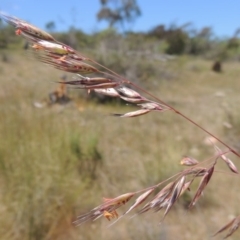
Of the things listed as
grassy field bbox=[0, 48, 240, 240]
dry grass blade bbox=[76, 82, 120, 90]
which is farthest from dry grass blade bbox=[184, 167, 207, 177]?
grassy field bbox=[0, 48, 240, 240]

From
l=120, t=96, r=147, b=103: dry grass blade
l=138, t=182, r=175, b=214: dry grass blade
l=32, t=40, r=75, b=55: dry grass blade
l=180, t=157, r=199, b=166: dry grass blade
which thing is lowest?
l=138, t=182, r=175, b=214: dry grass blade

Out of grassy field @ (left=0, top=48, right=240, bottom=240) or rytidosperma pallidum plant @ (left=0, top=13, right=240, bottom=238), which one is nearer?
rytidosperma pallidum plant @ (left=0, top=13, right=240, bottom=238)

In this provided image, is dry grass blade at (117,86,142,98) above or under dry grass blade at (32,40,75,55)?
under

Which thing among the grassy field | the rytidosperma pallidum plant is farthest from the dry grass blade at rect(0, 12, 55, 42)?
the grassy field

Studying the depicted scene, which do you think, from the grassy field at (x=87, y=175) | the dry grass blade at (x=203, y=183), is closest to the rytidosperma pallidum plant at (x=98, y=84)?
the dry grass blade at (x=203, y=183)

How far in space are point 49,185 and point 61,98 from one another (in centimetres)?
265

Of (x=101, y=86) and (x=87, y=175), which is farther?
(x=87, y=175)

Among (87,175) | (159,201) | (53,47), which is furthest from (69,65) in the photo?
(87,175)

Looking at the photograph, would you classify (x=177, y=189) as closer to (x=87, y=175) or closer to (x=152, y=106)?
(x=152, y=106)

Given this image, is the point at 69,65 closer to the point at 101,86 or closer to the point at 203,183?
the point at 101,86

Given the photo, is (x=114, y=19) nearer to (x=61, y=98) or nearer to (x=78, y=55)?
(x=61, y=98)

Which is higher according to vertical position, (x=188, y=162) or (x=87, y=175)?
(x=188, y=162)

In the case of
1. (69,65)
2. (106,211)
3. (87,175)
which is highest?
(69,65)

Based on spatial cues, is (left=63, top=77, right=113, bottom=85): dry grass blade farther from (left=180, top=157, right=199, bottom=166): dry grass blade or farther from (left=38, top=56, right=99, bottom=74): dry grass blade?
(left=180, top=157, right=199, bottom=166): dry grass blade
